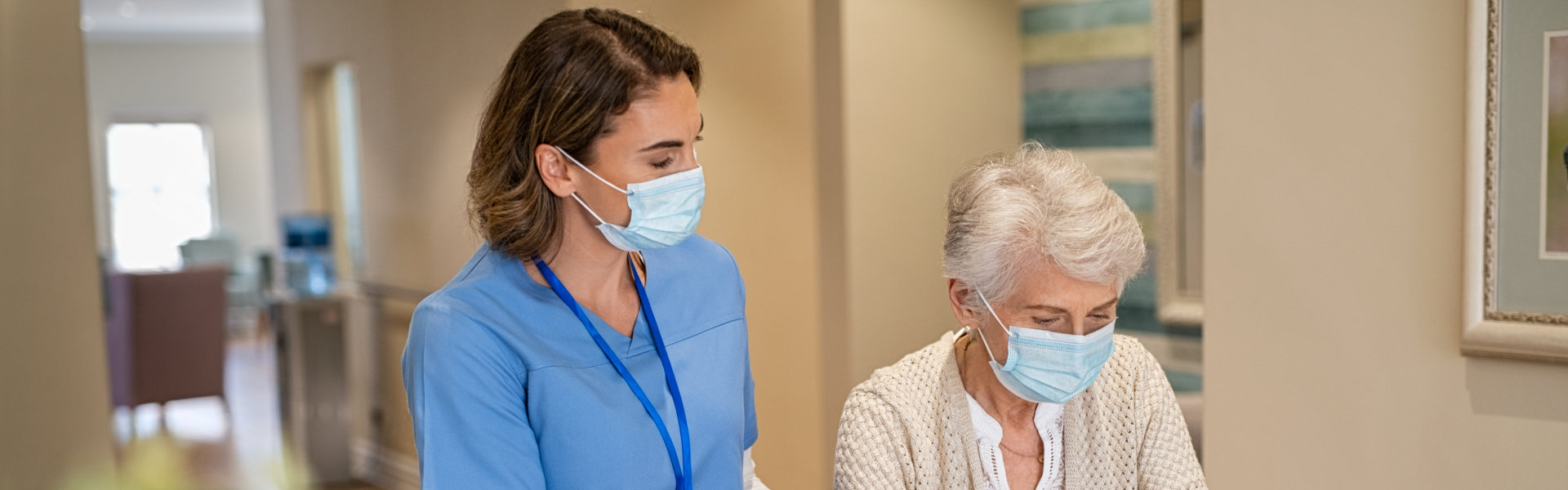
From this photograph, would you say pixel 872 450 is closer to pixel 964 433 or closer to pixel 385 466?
pixel 964 433

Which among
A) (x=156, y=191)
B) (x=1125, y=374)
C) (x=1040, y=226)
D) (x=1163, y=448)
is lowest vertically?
(x=1163, y=448)

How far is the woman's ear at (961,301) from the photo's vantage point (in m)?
1.71

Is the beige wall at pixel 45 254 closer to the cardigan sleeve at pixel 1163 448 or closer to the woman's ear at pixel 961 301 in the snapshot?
the woman's ear at pixel 961 301

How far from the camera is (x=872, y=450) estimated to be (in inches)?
65.5

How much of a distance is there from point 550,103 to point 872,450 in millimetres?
651

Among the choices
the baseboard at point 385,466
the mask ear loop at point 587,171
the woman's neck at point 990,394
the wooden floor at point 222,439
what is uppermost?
the mask ear loop at point 587,171

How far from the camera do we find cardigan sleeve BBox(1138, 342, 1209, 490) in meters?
1.72

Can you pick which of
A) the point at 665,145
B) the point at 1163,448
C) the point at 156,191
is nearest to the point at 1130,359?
the point at 1163,448

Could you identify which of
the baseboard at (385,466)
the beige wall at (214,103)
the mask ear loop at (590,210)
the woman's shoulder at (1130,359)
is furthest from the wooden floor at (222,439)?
the woman's shoulder at (1130,359)

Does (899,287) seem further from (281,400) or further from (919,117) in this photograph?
(281,400)

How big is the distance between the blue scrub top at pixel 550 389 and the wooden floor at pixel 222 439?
14.5 feet

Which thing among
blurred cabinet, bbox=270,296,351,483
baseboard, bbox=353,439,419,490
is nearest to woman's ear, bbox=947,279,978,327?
baseboard, bbox=353,439,419,490

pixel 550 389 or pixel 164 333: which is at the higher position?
pixel 550 389

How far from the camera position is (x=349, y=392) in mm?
5746
